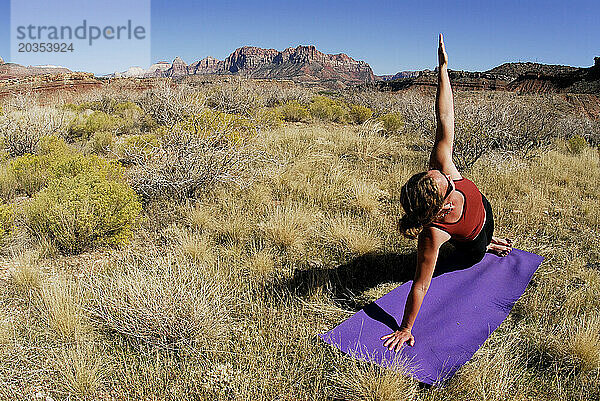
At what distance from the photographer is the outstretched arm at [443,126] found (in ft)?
9.79

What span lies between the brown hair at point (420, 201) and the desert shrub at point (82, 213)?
275 centimetres

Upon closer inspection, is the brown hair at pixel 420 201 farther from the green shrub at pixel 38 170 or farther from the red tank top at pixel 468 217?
the green shrub at pixel 38 170

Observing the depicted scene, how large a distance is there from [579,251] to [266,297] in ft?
10.8

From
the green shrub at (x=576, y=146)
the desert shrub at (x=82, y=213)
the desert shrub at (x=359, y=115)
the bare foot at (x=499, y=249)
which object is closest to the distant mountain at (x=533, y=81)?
the desert shrub at (x=359, y=115)

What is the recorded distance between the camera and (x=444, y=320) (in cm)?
271

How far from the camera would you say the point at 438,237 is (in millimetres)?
2365

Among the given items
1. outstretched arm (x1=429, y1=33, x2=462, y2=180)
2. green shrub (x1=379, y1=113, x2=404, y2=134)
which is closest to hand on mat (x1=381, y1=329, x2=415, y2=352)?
outstretched arm (x1=429, y1=33, x2=462, y2=180)

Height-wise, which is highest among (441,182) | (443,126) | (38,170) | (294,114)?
(294,114)

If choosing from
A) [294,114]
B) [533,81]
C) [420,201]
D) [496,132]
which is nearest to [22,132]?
[294,114]

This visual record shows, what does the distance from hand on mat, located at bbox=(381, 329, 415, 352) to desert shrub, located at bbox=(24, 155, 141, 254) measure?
2.68 m

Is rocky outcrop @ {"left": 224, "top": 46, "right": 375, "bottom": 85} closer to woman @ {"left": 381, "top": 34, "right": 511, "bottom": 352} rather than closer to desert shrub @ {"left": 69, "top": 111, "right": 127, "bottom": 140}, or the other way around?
desert shrub @ {"left": 69, "top": 111, "right": 127, "bottom": 140}

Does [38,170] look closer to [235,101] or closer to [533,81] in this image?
[235,101]

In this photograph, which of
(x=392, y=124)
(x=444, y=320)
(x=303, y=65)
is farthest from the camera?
(x=303, y=65)

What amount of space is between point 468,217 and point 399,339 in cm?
104
